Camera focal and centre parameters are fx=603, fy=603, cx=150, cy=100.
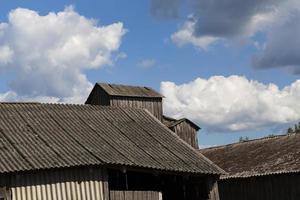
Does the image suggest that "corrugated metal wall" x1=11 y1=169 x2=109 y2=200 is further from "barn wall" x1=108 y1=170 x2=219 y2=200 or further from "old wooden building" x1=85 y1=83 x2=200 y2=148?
"old wooden building" x1=85 y1=83 x2=200 y2=148

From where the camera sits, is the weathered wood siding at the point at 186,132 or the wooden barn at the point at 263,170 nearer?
the wooden barn at the point at 263,170

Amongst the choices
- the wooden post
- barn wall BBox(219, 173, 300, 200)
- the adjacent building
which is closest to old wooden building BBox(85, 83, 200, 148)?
the adjacent building

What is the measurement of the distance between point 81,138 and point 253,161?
51.5 ft

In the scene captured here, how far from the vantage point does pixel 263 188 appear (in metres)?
37.8

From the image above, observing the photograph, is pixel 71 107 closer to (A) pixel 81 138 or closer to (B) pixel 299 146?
(A) pixel 81 138

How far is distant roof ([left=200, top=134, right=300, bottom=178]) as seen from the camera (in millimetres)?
37188

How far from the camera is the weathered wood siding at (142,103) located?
4041 centimetres

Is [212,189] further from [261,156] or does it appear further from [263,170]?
[261,156]

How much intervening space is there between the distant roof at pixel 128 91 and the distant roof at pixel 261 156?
709cm

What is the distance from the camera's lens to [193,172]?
94.5ft

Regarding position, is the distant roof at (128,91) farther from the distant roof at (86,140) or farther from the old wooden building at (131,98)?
the distant roof at (86,140)

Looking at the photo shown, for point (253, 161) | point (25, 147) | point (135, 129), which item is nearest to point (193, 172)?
point (135, 129)

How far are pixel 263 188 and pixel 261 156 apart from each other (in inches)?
123

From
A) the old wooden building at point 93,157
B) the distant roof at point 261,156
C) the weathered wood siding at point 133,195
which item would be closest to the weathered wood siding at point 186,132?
the distant roof at point 261,156
